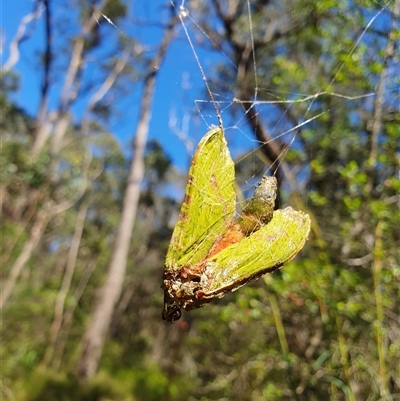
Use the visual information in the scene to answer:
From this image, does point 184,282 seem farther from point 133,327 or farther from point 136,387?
point 133,327

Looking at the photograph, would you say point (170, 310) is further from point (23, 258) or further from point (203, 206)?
point (23, 258)

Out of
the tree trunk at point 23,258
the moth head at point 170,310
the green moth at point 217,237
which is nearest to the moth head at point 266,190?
the green moth at point 217,237

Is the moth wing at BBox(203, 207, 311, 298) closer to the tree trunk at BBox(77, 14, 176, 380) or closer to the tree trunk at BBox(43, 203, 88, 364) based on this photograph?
the tree trunk at BBox(77, 14, 176, 380)

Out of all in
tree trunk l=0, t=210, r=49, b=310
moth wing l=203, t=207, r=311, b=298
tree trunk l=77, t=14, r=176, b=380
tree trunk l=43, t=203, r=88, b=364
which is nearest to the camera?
moth wing l=203, t=207, r=311, b=298

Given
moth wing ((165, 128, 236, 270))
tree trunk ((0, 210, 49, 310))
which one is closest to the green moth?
moth wing ((165, 128, 236, 270))

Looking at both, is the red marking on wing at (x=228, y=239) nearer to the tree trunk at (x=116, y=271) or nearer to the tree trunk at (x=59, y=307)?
the tree trunk at (x=116, y=271)
